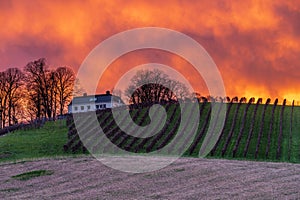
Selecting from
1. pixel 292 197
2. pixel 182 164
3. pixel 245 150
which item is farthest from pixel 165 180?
pixel 245 150

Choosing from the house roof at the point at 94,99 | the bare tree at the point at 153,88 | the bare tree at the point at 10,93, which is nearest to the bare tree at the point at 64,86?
the bare tree at the point at 10,93

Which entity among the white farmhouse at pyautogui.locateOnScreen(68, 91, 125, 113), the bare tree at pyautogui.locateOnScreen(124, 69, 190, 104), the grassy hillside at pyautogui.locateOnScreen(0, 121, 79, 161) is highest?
the bare tree at pyautogui.locateOnScreen(124, 69, 190, 104)

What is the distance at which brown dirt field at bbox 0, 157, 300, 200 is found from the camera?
20736 mm

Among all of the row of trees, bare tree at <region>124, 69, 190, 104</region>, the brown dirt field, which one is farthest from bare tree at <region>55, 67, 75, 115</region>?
the brown dirt field

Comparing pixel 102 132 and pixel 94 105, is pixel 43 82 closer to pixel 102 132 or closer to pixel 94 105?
pixel 94 105

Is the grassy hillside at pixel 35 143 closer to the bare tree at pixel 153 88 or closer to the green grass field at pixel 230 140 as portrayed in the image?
the green grass field at pixel 230 140

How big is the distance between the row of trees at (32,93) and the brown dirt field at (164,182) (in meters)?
69.2

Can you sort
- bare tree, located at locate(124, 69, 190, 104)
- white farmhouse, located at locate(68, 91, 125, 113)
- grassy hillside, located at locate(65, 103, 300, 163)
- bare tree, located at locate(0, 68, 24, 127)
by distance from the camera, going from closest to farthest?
grassy hillside, located at locate(65, 103, 300, 163) < bare tree, located at locate(0, 68, 24, 127) < bare tree, located at locate(124, 69, 190, 104) < white farmhouse, located at locate(68, 91, 125, 113)

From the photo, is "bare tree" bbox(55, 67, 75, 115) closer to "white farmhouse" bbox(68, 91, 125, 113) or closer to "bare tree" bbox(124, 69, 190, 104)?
"bare tree" bbox(124, 69, 190, 104)

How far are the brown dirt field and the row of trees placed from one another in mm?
69203

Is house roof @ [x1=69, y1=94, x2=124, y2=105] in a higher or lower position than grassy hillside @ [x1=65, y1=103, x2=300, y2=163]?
higher

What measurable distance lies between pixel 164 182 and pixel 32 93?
7942 centimetres

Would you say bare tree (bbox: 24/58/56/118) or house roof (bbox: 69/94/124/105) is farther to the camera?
house roof (bbox: 69/94/124/105)

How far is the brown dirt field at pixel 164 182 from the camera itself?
2074 centimetres
